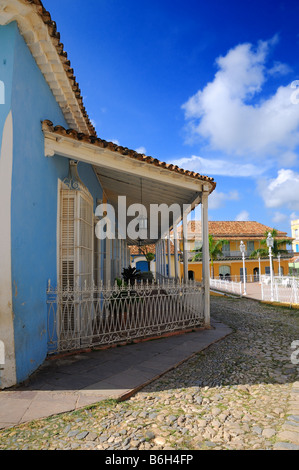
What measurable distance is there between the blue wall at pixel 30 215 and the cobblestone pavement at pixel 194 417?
115 centimetres

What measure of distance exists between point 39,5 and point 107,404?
4170 millimetres

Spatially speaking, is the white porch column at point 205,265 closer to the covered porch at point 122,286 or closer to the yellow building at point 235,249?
the covered porch at point 122,286

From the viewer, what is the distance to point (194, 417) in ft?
8.84

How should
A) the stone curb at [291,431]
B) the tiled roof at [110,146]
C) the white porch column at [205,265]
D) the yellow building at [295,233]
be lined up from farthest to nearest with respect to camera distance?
the yellow building at [295,233], the white porch column at [205,265], the tiled roof at [110,146], the stone curb at [291,431]

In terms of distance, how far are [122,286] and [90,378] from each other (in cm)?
289

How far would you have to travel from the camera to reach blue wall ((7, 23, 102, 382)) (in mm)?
3338

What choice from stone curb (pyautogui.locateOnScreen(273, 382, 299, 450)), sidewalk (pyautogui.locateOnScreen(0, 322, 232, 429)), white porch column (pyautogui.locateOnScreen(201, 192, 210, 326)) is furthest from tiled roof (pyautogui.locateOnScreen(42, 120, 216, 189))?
stone curb (pyautogui.locateOnScreen(273, 382, 299, 450))

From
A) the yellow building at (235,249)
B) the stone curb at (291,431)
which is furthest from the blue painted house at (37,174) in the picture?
the yellow building at (235,249)

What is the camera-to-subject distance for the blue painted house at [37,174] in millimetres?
3207

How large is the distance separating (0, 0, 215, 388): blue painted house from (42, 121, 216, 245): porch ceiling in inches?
0.7

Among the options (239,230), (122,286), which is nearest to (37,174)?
(122,286)

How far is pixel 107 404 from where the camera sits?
290 centimetres

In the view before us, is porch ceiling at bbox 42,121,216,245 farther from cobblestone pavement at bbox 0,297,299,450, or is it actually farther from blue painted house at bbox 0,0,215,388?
cobblestone pavement at bbox 0,297,299,450

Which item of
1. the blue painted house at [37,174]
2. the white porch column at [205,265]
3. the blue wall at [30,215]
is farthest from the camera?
the white porch column at [205,265]
